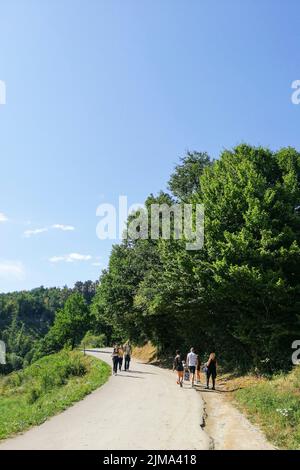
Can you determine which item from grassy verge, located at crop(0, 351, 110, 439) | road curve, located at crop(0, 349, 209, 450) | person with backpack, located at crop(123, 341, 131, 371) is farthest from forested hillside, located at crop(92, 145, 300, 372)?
grassy verge, located at crop(0, 351, 110, 439)

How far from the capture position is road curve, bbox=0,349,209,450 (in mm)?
10117

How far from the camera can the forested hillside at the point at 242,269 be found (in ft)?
73.3

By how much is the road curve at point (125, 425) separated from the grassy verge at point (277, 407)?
6.12 ft

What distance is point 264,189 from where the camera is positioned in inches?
961

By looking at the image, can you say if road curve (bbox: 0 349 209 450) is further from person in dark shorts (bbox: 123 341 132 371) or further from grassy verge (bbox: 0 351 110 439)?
person in dark shorts (bbox: 123 341 132 371)

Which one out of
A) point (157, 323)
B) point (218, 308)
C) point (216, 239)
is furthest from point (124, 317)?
point (216, 239)

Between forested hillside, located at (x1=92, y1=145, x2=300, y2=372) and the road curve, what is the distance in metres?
6.80

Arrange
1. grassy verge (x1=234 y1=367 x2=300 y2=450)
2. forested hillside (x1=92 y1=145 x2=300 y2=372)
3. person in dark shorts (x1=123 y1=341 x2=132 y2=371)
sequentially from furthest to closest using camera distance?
person in dark shorts (x1=123 y1=341 x2=132 y2=371) → forested hillside (x1=92 y1=145 x2=300 y2=372) → grassy verge (x1=234 y1=367 x2=300 y2=450)

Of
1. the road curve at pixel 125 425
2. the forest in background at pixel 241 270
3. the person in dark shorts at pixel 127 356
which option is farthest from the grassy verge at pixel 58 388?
the forest in background at pixel 241 270

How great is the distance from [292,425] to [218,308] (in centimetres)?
1615

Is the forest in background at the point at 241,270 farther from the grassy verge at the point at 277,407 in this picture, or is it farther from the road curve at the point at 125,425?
the road curve at the point at 125,425

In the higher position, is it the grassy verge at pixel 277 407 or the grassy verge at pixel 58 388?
the grassy verge at pixel 277 407
